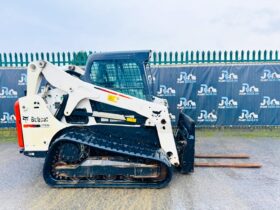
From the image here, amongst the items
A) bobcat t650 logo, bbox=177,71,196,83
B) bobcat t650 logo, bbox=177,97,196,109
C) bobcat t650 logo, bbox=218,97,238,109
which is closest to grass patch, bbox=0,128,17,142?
bobcat t650 logo, bbox=177,97,196,109

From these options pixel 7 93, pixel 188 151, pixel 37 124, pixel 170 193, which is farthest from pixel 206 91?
pixel 7 93

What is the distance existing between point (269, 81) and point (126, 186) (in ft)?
19.4

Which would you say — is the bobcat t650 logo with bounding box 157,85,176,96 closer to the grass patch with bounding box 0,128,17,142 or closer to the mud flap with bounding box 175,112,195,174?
the mud flap with bounding box 175,112,195,174

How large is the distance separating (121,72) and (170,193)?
2.12 metres

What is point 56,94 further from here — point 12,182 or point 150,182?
point 150,182

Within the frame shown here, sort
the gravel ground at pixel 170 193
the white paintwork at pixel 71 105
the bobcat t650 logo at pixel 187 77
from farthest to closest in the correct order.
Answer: the bobcat t650 logo at pixel 187 77
the white paintwork at pixel 71 105
the gravel ground at pixel 170 193

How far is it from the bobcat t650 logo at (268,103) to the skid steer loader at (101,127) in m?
4.34

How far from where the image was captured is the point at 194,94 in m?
8.01

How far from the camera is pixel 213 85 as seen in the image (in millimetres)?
7980

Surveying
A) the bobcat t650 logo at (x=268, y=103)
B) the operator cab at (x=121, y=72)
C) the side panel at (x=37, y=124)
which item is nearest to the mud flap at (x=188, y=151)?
the operator cab at (x=121, y=72)

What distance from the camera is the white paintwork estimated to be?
4367mm

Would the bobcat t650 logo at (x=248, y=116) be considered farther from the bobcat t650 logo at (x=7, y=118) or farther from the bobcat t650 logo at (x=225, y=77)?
the bobcat t650 logo at (x=7, y=118)

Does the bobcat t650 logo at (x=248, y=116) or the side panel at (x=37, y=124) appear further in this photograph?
the bobcat t650 logo at (x=248, y=116)

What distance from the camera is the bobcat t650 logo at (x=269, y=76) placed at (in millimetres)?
7879
